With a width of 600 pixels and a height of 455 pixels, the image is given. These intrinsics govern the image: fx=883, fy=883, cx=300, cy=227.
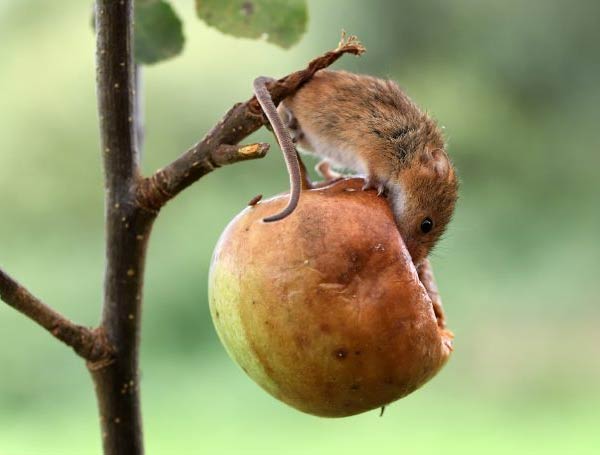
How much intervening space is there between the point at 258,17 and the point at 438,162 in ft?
1.35

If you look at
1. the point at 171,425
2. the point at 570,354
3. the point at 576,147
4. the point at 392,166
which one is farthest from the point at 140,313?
the point at 576,147

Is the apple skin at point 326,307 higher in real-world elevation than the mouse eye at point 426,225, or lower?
lower

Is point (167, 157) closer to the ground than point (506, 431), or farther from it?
farther from it

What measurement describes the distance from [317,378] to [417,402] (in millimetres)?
4879

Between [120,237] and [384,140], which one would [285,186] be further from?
[120,237]

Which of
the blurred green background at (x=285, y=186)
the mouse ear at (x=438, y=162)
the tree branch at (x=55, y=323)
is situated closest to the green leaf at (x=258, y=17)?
the mouse ear at (x=438, y=162)

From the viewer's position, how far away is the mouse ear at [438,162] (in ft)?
5.12

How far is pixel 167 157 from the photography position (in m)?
6.58

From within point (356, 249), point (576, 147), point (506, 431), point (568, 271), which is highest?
point (576, 147)

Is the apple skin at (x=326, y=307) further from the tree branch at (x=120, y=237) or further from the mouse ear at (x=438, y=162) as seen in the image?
the mouse ear at (x=438, y=162)

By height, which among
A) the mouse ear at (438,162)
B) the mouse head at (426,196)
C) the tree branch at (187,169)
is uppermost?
the mouse ear at (438,162)

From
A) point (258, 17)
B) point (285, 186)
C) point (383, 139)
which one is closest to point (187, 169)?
point (258, 17)

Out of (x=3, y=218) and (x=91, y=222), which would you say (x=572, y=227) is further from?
(x=3, y=218)

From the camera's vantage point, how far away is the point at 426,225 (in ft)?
5.01
